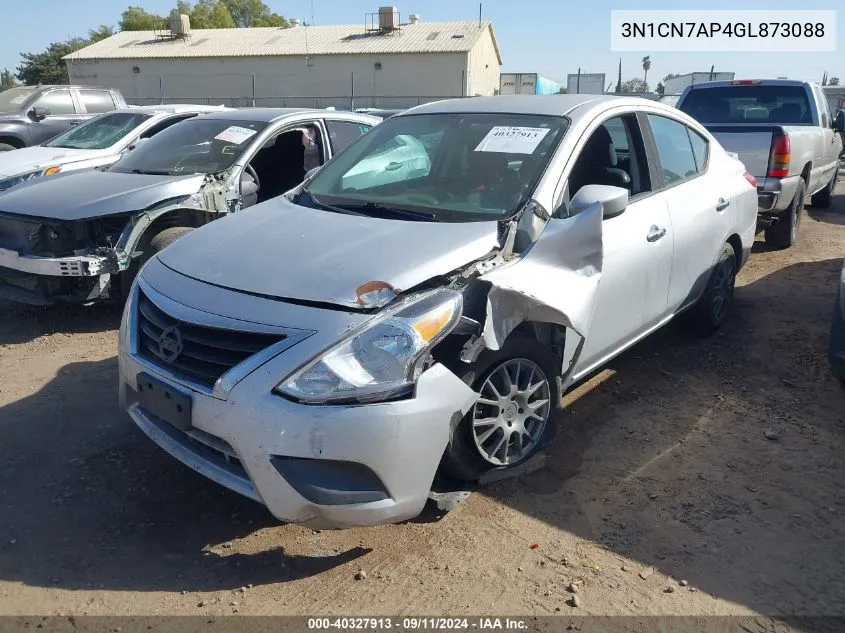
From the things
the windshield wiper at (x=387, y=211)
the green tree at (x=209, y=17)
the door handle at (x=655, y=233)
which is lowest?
the door handle at (x=655, y=233)

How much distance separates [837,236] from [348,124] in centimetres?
660

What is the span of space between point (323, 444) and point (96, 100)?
44.2 ft

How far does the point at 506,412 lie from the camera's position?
3127mm

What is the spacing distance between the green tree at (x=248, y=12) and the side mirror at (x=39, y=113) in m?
67.9

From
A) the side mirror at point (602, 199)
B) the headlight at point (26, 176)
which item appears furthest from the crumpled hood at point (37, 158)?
the side mirror at point (602, 199)

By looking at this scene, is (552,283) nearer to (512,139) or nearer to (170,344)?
(512,139)

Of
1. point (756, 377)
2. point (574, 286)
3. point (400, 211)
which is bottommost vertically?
point (756, 377)

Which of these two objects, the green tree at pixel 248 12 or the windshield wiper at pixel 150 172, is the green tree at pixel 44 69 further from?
the windshield wiper at pixel 150 172

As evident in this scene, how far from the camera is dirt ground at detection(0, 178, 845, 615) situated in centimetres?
259

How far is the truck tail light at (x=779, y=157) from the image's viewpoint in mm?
7238

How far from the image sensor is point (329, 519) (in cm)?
251

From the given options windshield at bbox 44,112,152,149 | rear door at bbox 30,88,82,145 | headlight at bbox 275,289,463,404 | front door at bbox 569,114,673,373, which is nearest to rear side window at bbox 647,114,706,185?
front door at bbox 569,114,673,373

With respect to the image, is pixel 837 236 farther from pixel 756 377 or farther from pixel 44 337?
pixel 44 337

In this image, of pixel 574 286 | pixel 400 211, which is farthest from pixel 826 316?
pixel 400 211
